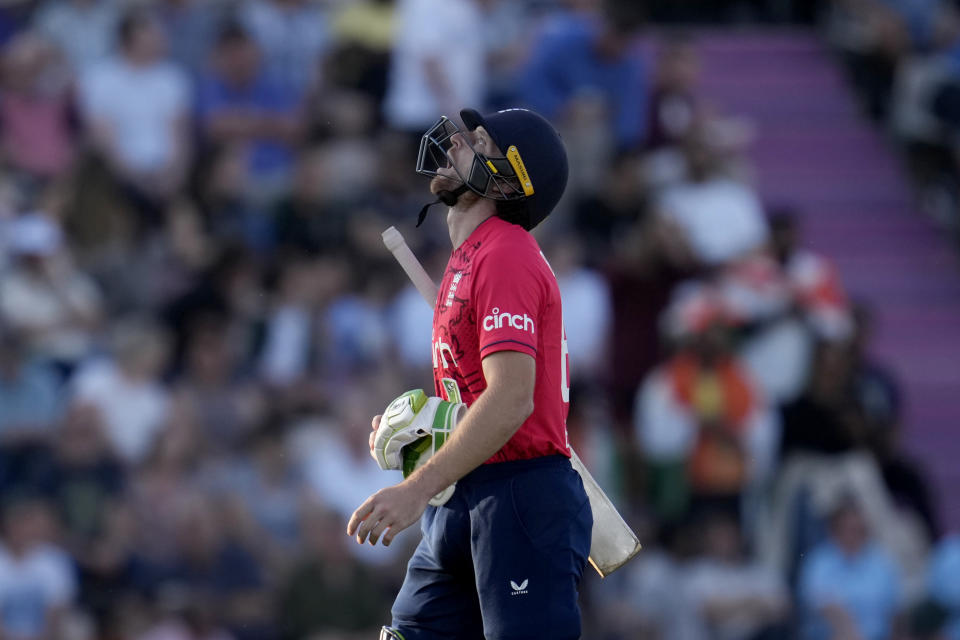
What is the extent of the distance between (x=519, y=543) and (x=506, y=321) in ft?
2.06

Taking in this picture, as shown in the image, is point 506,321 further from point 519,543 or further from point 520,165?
point 519,543

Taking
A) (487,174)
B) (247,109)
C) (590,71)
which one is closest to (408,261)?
(487,174)

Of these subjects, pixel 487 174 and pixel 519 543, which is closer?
pixel 519 543

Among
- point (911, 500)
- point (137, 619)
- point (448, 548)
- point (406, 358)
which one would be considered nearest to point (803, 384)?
point (911, 500)

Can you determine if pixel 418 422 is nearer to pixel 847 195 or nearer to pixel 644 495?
pixel 644 495

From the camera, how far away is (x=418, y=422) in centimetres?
454

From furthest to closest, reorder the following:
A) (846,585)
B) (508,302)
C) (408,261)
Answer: (846,585) < (408,261) < (508,302)

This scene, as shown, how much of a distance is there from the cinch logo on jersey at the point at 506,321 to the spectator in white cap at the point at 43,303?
5875mm

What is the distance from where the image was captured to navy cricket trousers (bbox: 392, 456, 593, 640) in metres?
4.44

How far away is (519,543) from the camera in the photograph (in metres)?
4.45

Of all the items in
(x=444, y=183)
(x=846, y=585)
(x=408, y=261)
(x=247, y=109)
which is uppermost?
(x=247, y=109)

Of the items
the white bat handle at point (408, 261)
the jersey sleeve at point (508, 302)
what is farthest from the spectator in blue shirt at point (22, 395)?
the jersey sleeve at point (508, 302)

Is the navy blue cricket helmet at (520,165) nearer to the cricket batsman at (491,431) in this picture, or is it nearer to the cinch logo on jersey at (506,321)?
the cricket batsman at (491,431)

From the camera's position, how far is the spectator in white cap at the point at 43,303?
9.68 m
